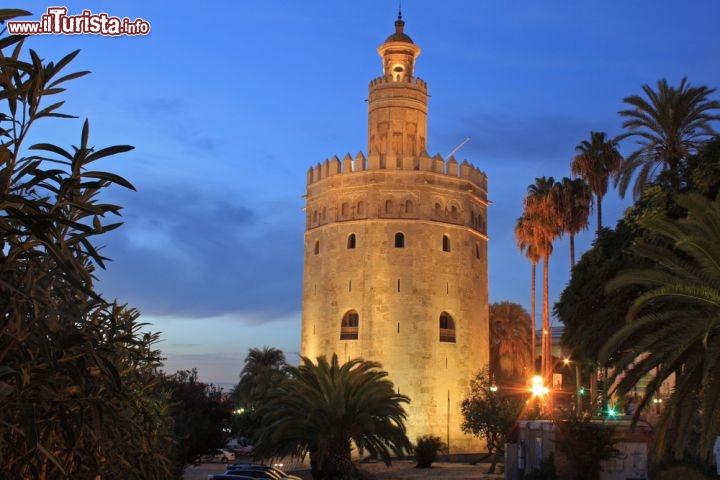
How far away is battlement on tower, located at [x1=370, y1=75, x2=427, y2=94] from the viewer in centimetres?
3925

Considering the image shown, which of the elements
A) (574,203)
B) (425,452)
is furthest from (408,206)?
(425,452)

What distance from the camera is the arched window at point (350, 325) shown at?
37.4 m

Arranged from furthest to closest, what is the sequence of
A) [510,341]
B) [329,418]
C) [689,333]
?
[510,341], [329,418], [689,333]

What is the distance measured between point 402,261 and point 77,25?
2452cm

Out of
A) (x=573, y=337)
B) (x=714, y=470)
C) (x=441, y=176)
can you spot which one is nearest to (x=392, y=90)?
(x=441, y=176)

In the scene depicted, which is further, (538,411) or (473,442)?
(473,442)

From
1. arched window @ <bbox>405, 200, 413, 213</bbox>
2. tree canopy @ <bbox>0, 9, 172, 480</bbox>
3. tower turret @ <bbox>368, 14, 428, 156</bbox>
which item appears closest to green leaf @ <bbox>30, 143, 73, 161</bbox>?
tree canopy @ <bbox>0, 9, 172, 480</bbox>

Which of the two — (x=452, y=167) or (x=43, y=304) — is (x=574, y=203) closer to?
(x=452, y=167)

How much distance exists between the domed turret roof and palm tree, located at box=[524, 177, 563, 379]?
9913mm

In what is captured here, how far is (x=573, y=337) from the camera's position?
23.9m

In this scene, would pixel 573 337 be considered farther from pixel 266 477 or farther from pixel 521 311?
pixel 521 311

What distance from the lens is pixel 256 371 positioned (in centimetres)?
5128

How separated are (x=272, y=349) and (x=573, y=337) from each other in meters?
31.6

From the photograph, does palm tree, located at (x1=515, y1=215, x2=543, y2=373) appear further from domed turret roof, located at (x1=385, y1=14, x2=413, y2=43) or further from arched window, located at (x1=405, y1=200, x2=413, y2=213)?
domed turret roof, located at (x1=385, y1=14, x2=413, y2=43)
